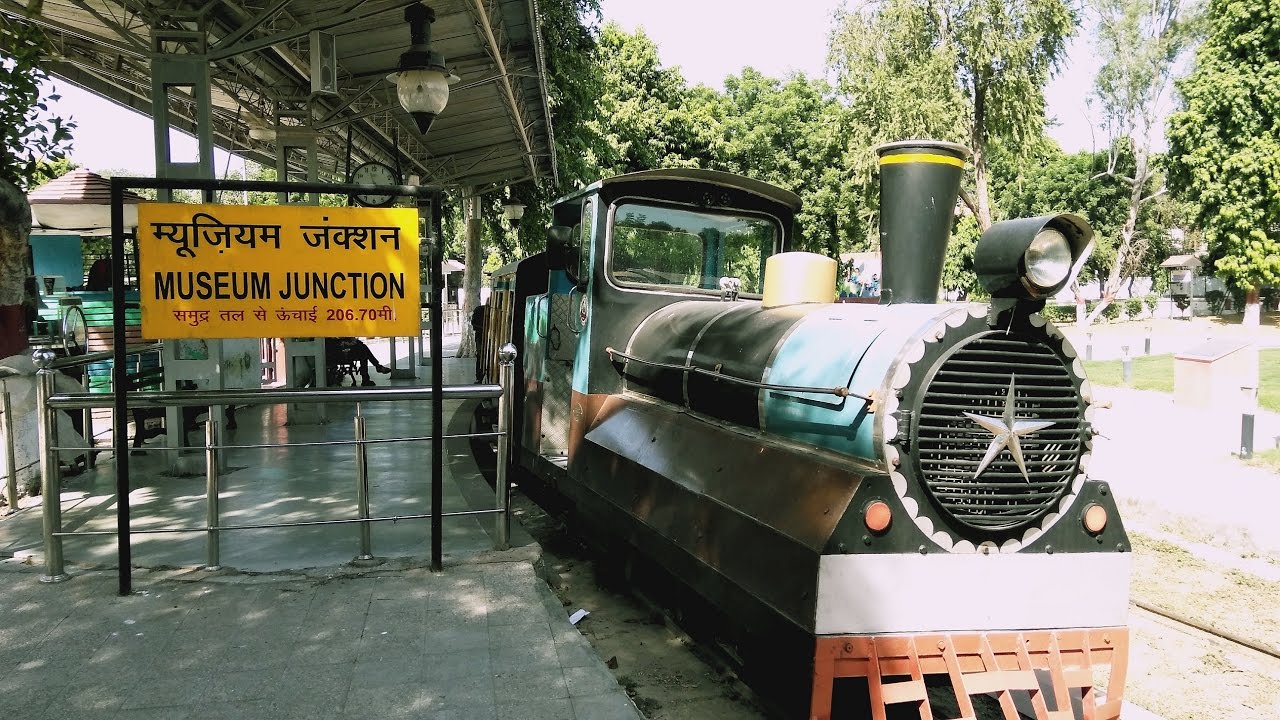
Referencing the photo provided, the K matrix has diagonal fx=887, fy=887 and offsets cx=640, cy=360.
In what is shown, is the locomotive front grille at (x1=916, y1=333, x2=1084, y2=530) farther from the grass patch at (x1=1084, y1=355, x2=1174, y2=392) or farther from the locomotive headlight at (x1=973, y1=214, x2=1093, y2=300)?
the grass patch at (x1=1084, y1=355, x2=1174, y2=392)

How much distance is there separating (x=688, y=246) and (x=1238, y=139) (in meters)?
28.6

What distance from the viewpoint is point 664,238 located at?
19.1 feet

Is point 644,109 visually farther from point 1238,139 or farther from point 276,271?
point 276,271

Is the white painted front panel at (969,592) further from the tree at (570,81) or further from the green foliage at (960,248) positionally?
the green foliage at (960,248)

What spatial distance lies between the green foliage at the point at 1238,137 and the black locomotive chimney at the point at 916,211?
28.8 m

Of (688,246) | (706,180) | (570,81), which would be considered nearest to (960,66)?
(570,81)

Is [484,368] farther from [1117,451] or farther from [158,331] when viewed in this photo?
[1117,451]

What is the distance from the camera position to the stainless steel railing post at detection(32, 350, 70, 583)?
4.41 m

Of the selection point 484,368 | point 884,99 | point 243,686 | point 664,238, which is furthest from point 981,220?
point 243,686

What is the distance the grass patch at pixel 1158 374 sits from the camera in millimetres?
14469

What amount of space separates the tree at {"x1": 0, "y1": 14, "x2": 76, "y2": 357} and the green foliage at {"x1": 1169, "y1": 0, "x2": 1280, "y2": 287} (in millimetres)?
30788

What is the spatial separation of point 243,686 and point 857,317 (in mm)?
2857

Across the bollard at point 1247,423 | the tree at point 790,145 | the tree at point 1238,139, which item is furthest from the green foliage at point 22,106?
the tree at point 1238,139

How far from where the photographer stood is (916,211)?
13.1 feet
